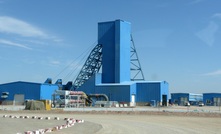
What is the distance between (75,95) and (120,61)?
15.1 meters

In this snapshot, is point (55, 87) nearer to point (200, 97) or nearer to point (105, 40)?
point (105, 40)

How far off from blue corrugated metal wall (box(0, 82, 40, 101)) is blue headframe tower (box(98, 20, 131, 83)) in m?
14.5

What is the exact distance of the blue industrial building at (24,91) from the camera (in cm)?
7088

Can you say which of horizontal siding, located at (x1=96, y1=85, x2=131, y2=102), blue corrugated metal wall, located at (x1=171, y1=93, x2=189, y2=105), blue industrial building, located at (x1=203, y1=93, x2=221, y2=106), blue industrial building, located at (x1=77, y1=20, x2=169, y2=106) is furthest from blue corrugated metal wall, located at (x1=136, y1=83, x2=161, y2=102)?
blue industrial building, located at (x1=203, y1=93, x2=221, y2=106)

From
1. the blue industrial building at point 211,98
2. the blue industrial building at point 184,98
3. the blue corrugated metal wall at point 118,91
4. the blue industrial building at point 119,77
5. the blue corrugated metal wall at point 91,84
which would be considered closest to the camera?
the blue corrugated metal wall at point 118,91

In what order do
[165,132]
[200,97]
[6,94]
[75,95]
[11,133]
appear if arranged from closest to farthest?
[11,133] → [165,132] → [75,95] → [6,94] → [200,97]

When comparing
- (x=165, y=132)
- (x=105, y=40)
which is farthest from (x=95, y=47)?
(x=165, y=132)

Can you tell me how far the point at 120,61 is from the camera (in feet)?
243

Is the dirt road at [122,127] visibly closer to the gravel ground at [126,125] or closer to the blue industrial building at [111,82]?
the gravel ground at [126,125]

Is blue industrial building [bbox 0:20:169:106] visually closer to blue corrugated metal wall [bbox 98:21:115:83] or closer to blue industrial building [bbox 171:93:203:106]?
blue corrugated metal wall [bbox 98:21:115:83]

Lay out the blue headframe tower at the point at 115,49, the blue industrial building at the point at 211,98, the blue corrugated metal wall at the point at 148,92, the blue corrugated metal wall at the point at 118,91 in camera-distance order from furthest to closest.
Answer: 1. the blue industrial building at the point at 211,98
2. the blue headframe tower at the point at 115,49
3. the blue corrugated metal wall at the point at 118,91
4. the blue corrugated metal wall at the point at 148,92

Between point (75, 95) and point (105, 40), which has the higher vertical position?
point (105, 40)

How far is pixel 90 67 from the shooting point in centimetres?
7681

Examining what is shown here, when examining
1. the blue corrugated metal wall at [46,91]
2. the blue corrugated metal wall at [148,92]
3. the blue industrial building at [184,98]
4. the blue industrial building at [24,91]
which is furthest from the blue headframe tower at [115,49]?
the blue industrial building at [184,98]
